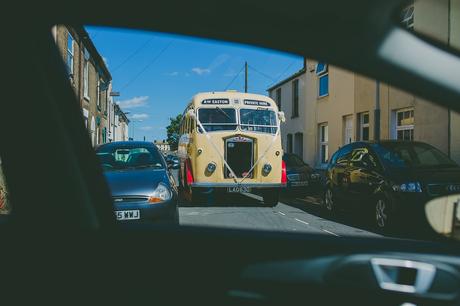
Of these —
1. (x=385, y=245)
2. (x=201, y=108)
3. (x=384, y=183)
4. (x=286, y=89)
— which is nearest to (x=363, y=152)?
(x=384, y=183)

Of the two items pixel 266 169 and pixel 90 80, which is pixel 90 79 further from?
pixel 266 169

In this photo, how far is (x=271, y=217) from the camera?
934cm

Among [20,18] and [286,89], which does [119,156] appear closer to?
[20,18]

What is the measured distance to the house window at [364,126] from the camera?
56.0 feet

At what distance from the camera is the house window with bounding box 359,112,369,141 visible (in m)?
17.1

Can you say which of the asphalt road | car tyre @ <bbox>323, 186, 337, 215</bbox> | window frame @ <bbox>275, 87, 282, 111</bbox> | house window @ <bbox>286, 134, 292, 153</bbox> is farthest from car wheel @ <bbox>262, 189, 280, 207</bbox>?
window frame @ <bbox>275, 87, 282, 111</bbox>

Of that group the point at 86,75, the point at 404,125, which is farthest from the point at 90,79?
the point at 404,125

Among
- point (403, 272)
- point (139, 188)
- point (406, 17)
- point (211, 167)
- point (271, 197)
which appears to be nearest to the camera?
point (403, 272)

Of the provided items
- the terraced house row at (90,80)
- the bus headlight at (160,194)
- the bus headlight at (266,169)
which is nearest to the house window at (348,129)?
the bus headlight at (266,169)

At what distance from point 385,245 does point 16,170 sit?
1293 millimetres

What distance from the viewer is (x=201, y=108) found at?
12.0 metres

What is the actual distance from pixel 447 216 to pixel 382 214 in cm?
686

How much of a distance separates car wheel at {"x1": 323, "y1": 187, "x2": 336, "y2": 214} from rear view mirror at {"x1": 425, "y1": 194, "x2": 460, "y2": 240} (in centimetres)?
893

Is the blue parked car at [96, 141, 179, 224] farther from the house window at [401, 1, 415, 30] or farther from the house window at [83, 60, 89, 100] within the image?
the house window at [83, 60, 89, 100]
